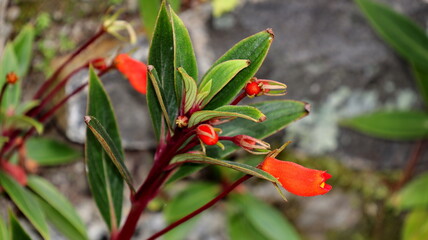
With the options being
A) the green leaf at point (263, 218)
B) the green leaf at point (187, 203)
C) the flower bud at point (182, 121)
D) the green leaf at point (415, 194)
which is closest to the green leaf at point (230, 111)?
the flower bud at point (182, 121)

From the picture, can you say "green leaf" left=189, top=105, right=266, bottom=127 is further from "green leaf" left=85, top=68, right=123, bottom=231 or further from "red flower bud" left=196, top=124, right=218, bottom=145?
"green leaf" left=85, top=68, right=123, bottom=231

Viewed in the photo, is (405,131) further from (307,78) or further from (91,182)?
(91,182)

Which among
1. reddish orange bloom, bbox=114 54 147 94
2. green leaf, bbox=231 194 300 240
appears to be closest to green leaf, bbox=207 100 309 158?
reddish orange bloom, bbox=114 54 147 94

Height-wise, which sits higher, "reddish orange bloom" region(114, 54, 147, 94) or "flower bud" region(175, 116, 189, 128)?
"reddish orange bloom" region(114, 54, 147, 94)

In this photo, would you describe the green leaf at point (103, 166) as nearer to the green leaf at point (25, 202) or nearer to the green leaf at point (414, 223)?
the green leaf at point (25, 202)

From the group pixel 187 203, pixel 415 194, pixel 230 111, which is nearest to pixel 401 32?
pixel 415 194

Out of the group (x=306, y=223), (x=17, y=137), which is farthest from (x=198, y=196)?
(x=17, y=137)

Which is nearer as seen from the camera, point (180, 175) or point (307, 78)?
point (180, 175)
